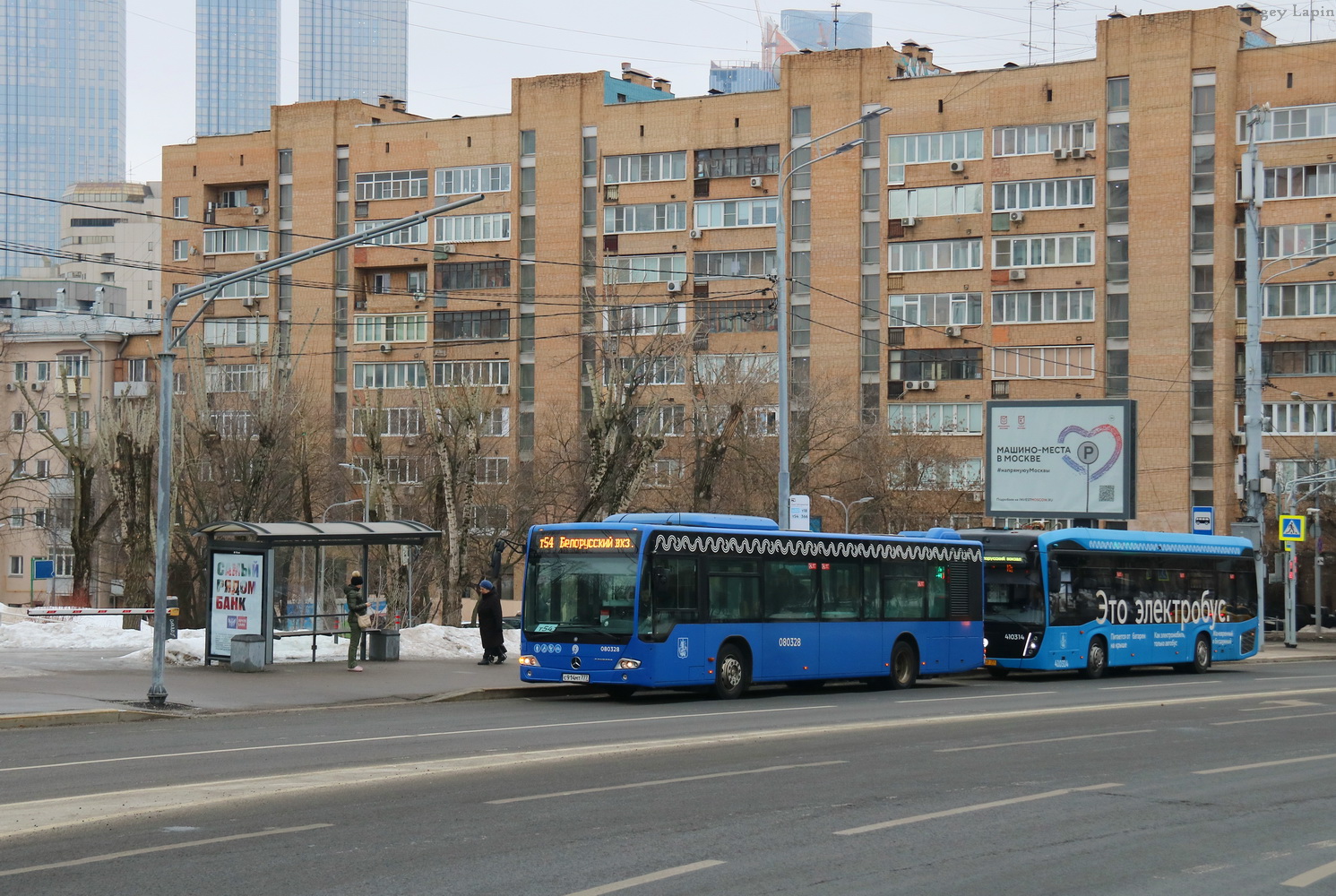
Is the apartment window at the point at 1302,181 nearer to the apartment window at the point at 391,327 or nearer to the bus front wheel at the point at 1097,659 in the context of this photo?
the apartment window at the point at 391,327

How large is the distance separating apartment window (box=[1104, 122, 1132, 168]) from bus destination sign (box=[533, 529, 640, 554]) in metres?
55.9

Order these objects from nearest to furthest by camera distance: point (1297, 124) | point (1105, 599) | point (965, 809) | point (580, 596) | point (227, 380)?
point (965, 809)
point (580, 596)
point (1105, 599)
point (227, 380)
point (1297, 124)

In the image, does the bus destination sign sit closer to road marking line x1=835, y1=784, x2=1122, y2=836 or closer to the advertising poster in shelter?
the advertising poster in shelter

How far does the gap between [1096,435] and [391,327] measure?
51819 millimetres

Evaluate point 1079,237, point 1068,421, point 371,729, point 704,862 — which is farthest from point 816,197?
point 704,862

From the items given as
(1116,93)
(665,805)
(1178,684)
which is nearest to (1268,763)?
(665,805)

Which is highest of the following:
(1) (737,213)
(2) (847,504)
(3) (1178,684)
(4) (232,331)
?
(1) (737,213)

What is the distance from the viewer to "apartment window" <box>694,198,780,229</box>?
79.2 meters

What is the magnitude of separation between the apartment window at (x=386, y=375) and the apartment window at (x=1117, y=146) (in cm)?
3710

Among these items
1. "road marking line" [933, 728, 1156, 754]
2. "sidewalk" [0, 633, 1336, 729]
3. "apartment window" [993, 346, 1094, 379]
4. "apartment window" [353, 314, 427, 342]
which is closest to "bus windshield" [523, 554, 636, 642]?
"sidewalk" [0, 633, 1336, 729]

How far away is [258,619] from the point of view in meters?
25.3

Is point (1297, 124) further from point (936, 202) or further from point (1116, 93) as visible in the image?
point (936, 202)

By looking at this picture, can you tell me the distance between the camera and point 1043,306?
74.9m

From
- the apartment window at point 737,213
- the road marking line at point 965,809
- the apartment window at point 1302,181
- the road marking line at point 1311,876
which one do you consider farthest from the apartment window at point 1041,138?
the road marking line at point 1311,876
